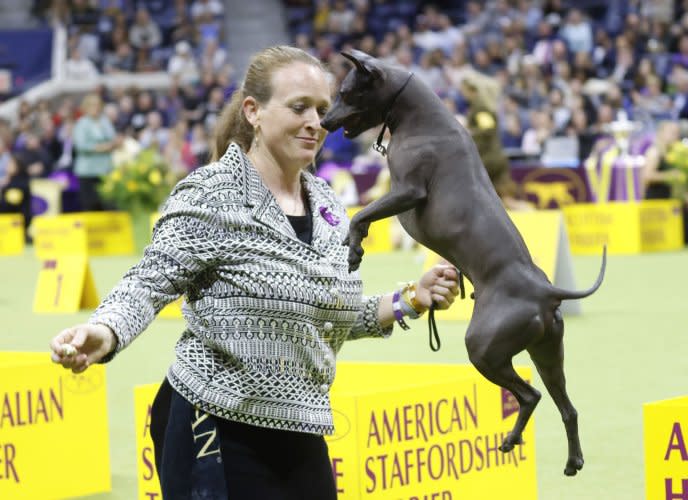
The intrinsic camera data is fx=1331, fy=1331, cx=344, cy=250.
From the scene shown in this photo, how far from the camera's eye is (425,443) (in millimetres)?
4141

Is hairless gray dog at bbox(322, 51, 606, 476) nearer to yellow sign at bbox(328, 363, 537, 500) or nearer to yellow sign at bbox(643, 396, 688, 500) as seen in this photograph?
yellow sign at bbox(643, 396, 688, 500)

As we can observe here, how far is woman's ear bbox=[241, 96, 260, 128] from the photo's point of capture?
299 cm

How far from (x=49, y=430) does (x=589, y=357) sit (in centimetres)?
357

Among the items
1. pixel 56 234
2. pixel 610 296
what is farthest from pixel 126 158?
pixel 610 296

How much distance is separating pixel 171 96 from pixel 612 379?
1612cm

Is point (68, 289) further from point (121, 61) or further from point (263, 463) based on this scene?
point (121, 61)

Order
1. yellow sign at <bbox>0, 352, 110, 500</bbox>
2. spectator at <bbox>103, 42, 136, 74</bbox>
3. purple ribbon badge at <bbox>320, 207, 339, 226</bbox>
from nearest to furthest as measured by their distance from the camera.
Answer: purple ribbon badge at <bbox>320, 207, 339, 226</bbox> → yellow sign at <bbox>0, 352, 110, 500</bbox> → spectator at <bbox>103, 42, 136, 74</bbox>

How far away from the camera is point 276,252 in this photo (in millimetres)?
2961

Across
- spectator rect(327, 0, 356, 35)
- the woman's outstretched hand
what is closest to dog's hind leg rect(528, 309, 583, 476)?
the woman's outstretched hand

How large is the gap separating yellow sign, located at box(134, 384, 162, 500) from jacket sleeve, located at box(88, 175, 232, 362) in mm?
1345

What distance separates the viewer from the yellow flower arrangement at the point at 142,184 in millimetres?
16078

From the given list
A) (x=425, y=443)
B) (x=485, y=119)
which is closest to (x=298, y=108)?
(x=425, y=443)

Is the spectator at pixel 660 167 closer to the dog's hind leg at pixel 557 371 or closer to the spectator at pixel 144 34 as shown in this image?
the spectator at pixel 144 34

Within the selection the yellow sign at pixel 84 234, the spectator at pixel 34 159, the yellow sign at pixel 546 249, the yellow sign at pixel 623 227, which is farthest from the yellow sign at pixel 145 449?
the spectator at pixel 34 159
